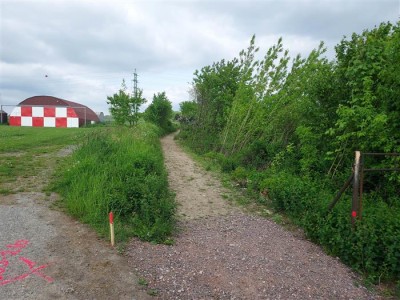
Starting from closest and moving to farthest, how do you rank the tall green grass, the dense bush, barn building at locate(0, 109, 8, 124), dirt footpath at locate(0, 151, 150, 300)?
1. dirt footpath at locate(0, 151, 150, 300)
2. the dense bush
3. the tall green grass
4. barn building at locate(0, 109, 8, 124)

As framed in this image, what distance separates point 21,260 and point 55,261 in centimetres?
40

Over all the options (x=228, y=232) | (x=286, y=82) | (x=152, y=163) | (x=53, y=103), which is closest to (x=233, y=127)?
(x=286, y=82)

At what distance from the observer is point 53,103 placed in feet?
131

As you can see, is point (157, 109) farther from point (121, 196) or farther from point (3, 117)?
point (3, 117)

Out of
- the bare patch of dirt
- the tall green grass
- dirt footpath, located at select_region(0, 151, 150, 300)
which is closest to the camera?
dirt footpath, located at select_region(0, 151, 150, 300)

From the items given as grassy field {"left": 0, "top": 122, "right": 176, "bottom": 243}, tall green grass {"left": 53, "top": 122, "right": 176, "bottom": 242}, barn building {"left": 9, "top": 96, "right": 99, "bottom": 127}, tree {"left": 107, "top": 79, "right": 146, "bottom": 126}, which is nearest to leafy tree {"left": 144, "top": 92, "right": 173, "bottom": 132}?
tree {"left": 107, "top": 79, "right": 146, "bottom": 126}

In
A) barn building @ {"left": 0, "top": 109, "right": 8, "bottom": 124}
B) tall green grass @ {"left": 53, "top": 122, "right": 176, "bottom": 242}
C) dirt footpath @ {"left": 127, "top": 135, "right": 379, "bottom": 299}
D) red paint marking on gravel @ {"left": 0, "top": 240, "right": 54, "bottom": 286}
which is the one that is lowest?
dirt footpath @ {"left": 127, "top": 135, "right": 379, "bottom": 299}

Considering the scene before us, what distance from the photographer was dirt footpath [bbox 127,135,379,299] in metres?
3.37

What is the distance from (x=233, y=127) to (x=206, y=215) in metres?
7.21

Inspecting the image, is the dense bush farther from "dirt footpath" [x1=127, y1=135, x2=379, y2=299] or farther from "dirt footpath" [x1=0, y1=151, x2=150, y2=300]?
"dirt footpath" [x1=0, y1=151, x2=150, y2=300]

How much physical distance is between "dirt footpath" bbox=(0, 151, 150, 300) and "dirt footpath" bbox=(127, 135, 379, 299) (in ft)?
1.08

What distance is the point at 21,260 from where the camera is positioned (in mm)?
3703

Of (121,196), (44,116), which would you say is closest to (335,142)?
(121,196)

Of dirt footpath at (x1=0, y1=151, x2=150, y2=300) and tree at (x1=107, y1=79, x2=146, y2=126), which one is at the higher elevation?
tree at (x1=107, y1=79, x2=146, y2=126)
